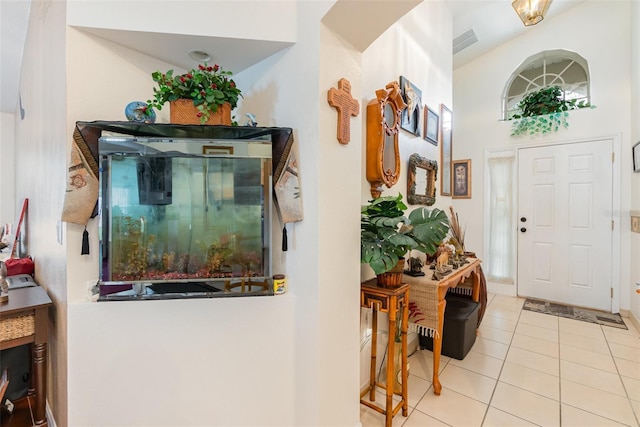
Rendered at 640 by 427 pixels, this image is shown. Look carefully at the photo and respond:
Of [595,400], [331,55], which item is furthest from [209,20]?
[595,400]

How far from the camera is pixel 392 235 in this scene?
165 cm

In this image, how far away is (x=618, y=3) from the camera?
11.1 ft

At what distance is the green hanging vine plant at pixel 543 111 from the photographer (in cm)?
374

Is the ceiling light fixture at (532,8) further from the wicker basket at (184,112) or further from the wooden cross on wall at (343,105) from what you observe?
the wicker basket at (184,112)

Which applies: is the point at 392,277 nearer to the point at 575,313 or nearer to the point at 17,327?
the point at 17,327

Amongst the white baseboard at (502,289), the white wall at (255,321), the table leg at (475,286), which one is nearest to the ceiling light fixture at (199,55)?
the white wall at (255,321)

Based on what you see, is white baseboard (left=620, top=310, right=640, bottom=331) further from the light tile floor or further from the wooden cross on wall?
the wooden cross on wall

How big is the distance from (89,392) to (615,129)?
17.5ft

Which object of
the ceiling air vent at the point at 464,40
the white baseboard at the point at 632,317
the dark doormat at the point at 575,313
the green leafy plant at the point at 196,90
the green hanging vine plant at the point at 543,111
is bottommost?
the dark doormat at the point at 575,313

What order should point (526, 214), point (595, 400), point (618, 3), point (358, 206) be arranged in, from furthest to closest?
1. point (526, 214)
2. point (618, 3)
3. point (595, 400)
4. point (358, 206)

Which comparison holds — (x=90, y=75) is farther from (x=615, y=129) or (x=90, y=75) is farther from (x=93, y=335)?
(x=615, y=129)

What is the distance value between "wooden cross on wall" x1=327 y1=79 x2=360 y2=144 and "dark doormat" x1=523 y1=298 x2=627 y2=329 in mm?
3696

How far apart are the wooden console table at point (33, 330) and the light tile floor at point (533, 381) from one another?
71.8 inches

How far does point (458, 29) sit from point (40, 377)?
16.0ft
